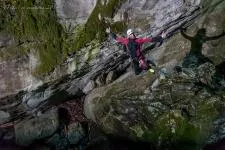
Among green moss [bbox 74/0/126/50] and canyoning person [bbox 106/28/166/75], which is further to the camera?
canyoning person [bbox 106/28/166/75]

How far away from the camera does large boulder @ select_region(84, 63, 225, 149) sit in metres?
11.1

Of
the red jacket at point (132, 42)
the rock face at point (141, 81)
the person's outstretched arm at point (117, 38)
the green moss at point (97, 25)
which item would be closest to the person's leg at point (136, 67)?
the rock face at point (141, 81)

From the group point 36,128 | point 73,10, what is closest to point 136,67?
point 73,10

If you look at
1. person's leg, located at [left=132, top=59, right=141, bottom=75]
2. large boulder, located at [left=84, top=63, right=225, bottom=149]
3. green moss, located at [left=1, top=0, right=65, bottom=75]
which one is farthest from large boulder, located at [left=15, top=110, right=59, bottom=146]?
person's leg, located at [left=132, top=59, right=141, bottom=75]

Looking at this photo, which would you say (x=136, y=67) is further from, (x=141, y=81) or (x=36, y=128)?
(x=36, y=128)

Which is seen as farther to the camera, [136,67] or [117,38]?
[136,67]

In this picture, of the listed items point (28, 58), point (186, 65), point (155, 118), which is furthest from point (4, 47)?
point (186, 65)

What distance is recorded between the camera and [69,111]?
13125 mm

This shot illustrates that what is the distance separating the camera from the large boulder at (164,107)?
11.1 meters

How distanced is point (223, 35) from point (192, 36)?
1.11 metres

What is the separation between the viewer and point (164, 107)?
11.4 metres

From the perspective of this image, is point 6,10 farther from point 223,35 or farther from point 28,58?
point 223,35

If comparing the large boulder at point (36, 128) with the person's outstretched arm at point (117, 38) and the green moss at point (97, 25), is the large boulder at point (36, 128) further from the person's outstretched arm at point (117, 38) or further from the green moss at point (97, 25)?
the person's outstretched arm at point (117, 38)

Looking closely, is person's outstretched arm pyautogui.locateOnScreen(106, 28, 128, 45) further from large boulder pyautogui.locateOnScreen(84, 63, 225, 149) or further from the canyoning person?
large boulder pyautogui.locateOnScreen(84, 63, 225, 149)
